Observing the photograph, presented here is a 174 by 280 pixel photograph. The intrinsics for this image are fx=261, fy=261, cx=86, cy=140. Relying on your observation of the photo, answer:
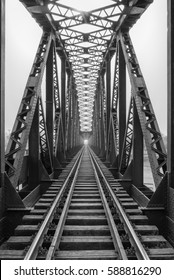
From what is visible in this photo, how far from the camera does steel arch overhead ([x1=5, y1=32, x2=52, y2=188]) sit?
6.44 metres

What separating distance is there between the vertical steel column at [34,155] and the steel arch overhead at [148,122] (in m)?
3.44

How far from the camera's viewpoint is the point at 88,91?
39.9 metres

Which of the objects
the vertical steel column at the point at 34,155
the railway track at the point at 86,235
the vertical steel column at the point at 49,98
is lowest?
the railway track at the point at 86,235

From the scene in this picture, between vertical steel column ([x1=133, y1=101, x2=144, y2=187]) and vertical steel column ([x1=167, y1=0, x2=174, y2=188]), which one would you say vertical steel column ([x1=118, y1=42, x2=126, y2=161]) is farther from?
vertical steel column ([x1=167, y1=0, x2=174, y2=188])

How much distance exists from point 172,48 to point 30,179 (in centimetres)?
599

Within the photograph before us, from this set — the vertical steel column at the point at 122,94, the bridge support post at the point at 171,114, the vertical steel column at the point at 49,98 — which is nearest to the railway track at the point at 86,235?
the bridge support post at the point at 171,114

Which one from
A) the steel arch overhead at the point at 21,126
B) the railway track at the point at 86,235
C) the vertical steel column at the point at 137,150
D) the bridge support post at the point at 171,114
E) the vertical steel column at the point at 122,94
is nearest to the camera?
the railway track at the point at 86,235

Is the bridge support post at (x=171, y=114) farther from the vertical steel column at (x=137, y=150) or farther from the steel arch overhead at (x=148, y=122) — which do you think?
the vertical steel column at (x=137, y=150)

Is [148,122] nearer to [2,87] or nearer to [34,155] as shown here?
[34,155]

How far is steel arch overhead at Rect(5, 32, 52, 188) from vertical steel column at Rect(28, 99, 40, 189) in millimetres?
509

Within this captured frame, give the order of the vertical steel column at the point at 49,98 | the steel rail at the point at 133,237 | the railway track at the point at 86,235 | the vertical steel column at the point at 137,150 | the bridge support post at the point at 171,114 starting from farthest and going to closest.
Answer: the vertical steel column at the point at 49,98, the vertical steel column at the point at 137,150, the bridge support post at the point at 171,114, the railway track at the point at 86,235, the steel rail at the point at 133,237

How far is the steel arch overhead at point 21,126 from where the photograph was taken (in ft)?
21.1

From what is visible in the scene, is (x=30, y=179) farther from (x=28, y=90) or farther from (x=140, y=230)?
(x=140, y=230)

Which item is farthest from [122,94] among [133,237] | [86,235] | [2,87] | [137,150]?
[133,237]
